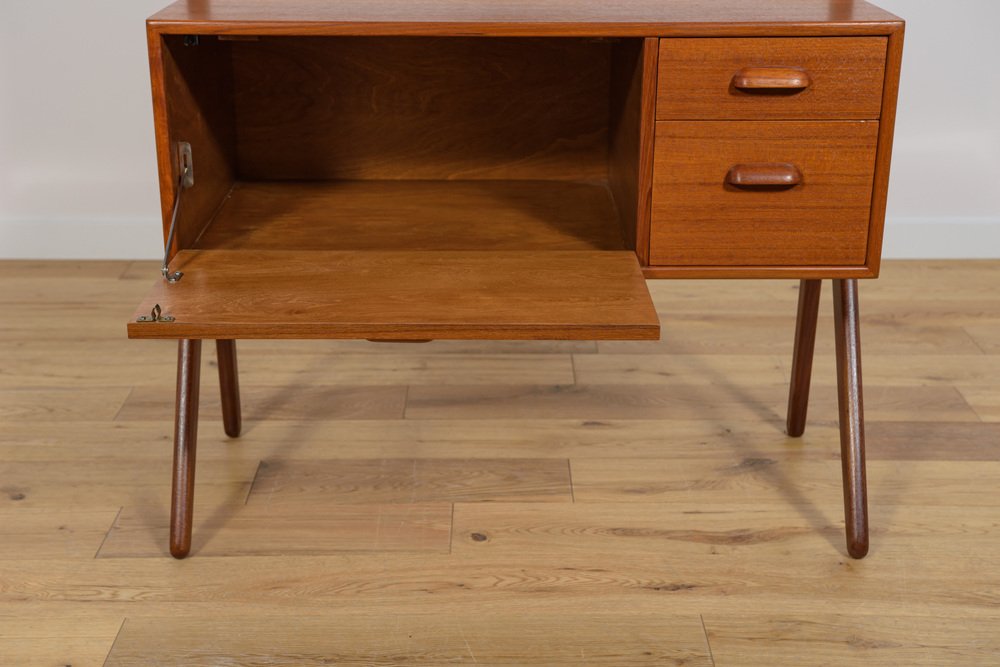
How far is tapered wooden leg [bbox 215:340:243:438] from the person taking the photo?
197 centimetres

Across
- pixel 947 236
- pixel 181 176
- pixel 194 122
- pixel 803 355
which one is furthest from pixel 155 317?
pixel 947 236

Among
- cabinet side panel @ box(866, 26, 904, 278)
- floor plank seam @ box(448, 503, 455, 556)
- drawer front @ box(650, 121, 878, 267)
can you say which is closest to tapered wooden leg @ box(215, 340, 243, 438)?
floor plank seam @ box(448, 503, 455, 556)

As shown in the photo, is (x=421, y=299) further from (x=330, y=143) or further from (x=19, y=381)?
(x=19, y=381)

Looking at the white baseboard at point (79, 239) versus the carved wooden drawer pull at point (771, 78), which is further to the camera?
the white baseboard at point (79, 239)

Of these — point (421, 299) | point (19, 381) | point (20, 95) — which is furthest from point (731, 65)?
point (20, 95)

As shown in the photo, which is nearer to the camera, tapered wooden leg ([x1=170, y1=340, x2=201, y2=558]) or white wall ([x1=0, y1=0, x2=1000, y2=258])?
tapered wooden leg ([x1=170, y1=340, x2=201, y2=558])

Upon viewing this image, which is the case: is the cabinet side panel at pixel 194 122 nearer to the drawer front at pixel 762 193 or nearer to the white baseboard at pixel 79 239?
the drawer front at pixel 762 193

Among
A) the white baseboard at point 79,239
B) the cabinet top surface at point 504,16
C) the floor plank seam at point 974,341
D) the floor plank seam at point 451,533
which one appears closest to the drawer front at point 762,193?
the cabinet top surface at point 504,16

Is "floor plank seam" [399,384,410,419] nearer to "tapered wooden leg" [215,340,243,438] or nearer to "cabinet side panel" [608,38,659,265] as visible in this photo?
"tapered wooden leg" [215,340,243,438]

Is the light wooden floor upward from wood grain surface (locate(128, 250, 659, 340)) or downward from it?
downward

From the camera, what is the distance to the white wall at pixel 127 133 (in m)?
2.80

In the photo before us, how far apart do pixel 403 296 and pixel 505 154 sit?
577 mm

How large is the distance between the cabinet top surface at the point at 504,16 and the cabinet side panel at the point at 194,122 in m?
0.05

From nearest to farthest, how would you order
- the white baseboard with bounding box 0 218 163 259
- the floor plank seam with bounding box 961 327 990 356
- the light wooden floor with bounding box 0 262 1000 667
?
the light wooden floor with bounding box 0 262 1000 667
the floor plank seam with bounding box 961 327 990 356
the white baseboard with bounding box 0 218 163 259
